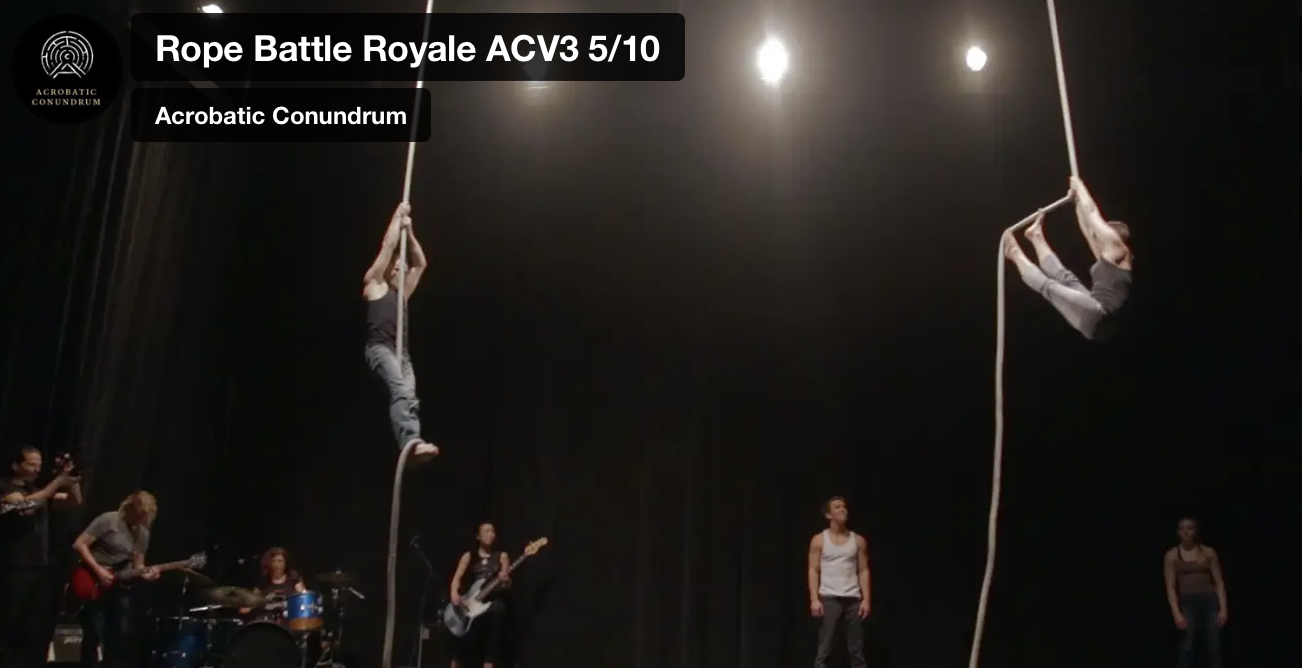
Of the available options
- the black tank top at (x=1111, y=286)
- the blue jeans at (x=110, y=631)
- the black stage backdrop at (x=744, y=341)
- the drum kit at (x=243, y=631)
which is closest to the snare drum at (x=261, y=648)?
the drum kit at (x=243, y=631)

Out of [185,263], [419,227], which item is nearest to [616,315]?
[419,227]

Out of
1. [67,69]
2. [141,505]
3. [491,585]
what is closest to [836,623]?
[491,585]

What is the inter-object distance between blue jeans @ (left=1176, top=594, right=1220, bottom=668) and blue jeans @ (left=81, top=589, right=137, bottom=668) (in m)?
4.86

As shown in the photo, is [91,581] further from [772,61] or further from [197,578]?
[772,61]

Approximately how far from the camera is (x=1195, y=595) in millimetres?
5238

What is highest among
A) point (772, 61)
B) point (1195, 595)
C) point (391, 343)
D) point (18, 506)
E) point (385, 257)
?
point (772, 61)

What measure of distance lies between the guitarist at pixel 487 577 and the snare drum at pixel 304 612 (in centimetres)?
67

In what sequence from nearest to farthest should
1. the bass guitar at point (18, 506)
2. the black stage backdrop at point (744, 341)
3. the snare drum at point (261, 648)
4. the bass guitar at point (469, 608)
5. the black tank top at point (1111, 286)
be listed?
the bass guitar at point (18, 506)
the snare drum at point (261, 648)
the black tank top at point (1111, 286)
the bass guitar at point (469, 608)
the black stage backdrop at point (744, 341)

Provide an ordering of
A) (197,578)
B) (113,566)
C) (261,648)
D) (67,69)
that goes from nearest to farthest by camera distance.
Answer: (261,648)
(113,566)
(197,578)
(67,69)

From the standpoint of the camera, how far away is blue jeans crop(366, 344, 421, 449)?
4.97 metres

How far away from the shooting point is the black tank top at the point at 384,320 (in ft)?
16.4

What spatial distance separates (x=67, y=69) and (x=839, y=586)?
4.45 meters

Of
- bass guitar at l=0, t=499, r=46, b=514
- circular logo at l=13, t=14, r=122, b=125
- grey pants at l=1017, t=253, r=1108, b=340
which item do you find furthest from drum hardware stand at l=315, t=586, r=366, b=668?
grey pants at l=1017, t=253, r=1108, b=340

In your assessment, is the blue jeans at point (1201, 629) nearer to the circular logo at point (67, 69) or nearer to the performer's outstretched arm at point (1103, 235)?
the performer's outstretched arm at point (1103, 235)
